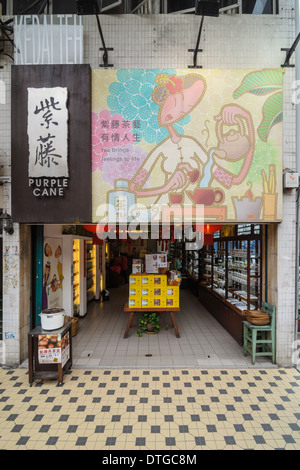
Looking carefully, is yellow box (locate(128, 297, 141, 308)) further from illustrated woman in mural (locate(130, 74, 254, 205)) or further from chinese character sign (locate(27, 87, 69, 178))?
chinese character sign (locate(27, 87, 69, 178))

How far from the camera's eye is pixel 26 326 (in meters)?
5.80

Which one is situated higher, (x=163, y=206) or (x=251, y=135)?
(x=251, y=135)

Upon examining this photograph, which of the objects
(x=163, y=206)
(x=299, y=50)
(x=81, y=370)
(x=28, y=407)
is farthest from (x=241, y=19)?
(x=28, y=407)

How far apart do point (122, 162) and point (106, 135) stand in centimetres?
60

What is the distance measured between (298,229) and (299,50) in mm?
3583

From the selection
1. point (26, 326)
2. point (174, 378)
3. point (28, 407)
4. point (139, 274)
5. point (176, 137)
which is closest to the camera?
point (28, 407)

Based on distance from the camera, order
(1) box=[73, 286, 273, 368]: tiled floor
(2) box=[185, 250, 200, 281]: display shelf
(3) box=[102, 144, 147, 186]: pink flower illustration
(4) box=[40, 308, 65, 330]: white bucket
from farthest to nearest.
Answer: (2) box=[185, 250, 200, 281]: display shelf < (1) box=[73, 286, 273, 368]: tiled floor < (3) box=[102, 144, 147, 186]: pink flower illustration < (4) box=[40, 308, 65, 330]: white bucket

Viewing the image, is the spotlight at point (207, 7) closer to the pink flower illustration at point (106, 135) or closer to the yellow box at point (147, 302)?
the pink flower illustration at point (106, 135)

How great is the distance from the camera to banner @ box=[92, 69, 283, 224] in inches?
208

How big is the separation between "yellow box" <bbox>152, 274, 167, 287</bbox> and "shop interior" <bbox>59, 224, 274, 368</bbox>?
0.03 m

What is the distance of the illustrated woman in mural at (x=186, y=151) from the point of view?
17.3ft

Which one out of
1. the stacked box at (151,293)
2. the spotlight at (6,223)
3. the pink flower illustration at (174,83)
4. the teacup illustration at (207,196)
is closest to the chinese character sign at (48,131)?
the spotlight at (6,223)

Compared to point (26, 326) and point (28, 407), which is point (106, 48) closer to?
point (26, 326)

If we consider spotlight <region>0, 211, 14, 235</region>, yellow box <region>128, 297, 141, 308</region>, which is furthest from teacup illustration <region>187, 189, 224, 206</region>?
spotlight <region>0, 211, 14, 235</region>
